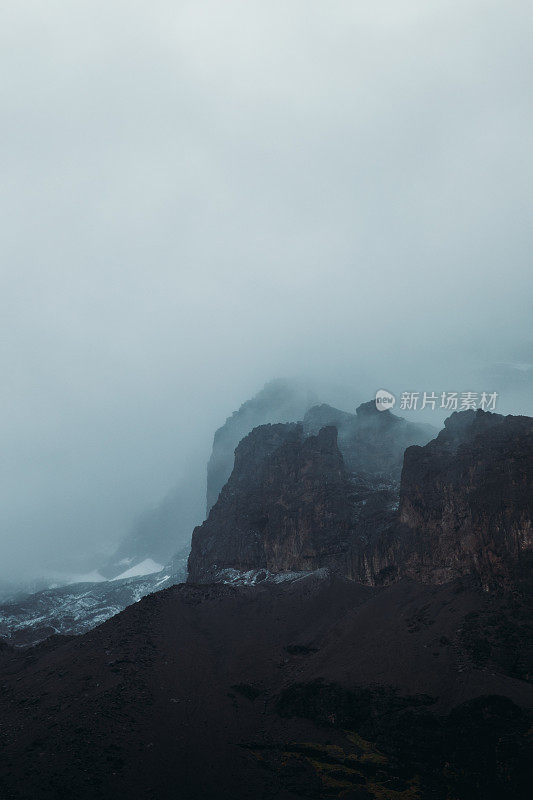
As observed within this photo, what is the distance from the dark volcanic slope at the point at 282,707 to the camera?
5044 centimetres

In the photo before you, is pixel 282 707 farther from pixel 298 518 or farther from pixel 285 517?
pixel 285 517

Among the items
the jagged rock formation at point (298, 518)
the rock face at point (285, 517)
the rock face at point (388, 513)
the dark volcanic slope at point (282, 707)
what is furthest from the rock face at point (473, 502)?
the rock face at point (285, 517)

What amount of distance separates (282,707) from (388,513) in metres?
60.0

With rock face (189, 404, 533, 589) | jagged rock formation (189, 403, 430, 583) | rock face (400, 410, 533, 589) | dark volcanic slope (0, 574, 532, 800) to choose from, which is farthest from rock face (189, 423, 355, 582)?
dark volcanic slope (0, 574, 532, 800)

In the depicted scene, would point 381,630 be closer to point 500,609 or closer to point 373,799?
point 500,609

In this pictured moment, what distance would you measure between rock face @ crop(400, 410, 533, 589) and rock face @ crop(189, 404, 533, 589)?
20cm

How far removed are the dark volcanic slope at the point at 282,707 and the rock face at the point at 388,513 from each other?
27.6 feet

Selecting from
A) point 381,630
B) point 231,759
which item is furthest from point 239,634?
point 231,759

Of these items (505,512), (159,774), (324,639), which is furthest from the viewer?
(324,639)

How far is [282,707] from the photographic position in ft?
233

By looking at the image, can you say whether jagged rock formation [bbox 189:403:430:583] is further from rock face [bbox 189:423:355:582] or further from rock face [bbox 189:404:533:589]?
rock face [bbox 189:404:533:589]

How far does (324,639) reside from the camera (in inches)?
3556

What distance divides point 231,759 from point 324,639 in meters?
35.8

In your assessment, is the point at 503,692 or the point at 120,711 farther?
the point at 120,711
